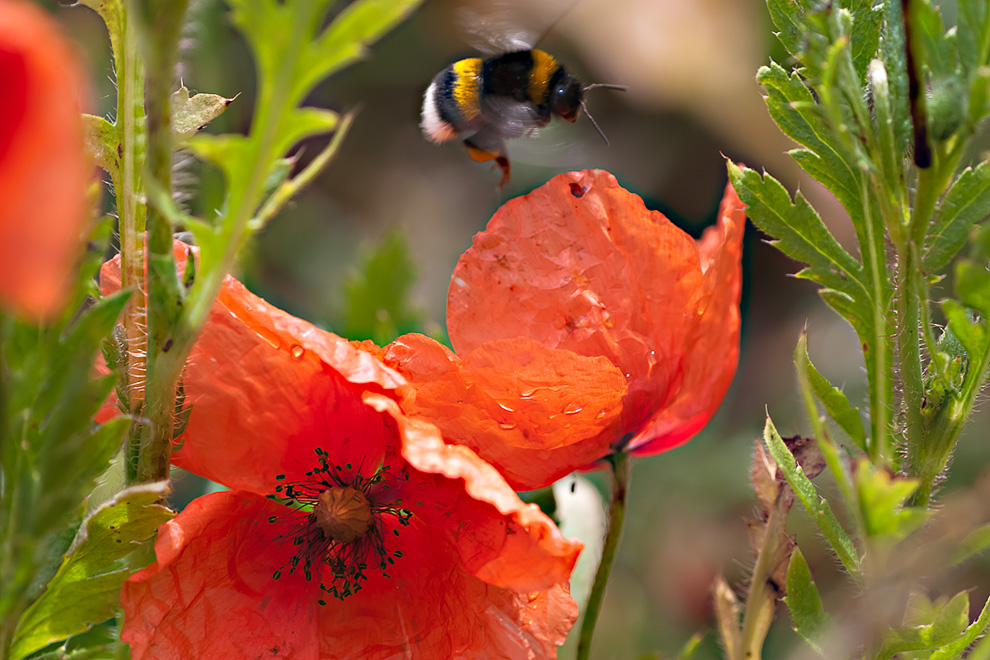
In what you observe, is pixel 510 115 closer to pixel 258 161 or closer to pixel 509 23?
pixel 509 23

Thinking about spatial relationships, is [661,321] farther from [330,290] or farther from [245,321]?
[330,290]

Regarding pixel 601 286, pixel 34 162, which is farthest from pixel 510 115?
pixel 34 162

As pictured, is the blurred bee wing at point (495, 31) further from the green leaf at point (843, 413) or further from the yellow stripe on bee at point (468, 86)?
the green leaf at point (843, 413)

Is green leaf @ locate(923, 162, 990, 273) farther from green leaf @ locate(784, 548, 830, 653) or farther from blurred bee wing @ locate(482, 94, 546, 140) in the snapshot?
blurred bee wing @ locate(482, 94, 546, 140)

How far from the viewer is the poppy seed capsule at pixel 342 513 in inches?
31.7

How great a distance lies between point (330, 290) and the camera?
109 inches

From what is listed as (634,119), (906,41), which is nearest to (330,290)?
(634,119)

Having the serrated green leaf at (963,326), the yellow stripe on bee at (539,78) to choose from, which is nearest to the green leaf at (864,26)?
the serrated green leaf at (963,326)

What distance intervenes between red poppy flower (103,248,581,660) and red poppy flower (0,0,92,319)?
11.7 inches

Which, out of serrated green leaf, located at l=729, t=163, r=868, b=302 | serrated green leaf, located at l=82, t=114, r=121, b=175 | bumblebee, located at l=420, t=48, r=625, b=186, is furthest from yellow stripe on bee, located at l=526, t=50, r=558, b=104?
serrated green leaf, located at l=82, t=114, r=121, b=175

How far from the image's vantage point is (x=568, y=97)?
149cm

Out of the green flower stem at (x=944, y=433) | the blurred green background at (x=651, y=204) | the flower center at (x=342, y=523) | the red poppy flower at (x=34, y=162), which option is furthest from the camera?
the blurred green background at (x=651, y=204)

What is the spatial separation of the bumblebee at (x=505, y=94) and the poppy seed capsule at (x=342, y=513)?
0.78m

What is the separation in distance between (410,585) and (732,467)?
170cm
